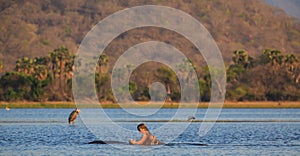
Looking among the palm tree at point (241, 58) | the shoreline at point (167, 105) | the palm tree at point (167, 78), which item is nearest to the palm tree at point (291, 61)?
the shoreline at point (167, 105)

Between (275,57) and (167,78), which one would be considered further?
(167,78)

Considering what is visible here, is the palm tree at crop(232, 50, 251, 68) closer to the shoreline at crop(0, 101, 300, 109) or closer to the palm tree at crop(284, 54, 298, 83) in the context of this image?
the palm tree at crop(284, 54, 298, 83)

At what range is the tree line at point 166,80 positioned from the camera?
119125 millimetres

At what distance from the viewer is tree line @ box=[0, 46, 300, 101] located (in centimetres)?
11912

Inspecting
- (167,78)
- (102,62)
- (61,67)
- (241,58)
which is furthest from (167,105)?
(241,58)

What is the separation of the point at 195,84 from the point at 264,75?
13.8 meters

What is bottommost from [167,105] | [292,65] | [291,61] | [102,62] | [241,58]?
[167,105]

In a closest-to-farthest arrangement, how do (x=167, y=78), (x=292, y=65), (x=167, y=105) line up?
(x=167, y=105), (x=167, y=78), (x=292, y=65)

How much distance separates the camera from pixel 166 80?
13362 centimetres

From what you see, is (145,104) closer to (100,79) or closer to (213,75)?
(100,79)

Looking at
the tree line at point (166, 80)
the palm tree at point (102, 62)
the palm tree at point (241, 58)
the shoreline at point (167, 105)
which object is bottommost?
the shoreline at point (167, 105)

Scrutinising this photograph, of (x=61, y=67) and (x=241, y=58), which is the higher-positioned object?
(x=241, y=58)

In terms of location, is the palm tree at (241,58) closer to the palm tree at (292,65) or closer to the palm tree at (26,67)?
the palm tree at (292,65)

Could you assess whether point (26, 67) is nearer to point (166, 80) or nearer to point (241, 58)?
point (166, 80)
